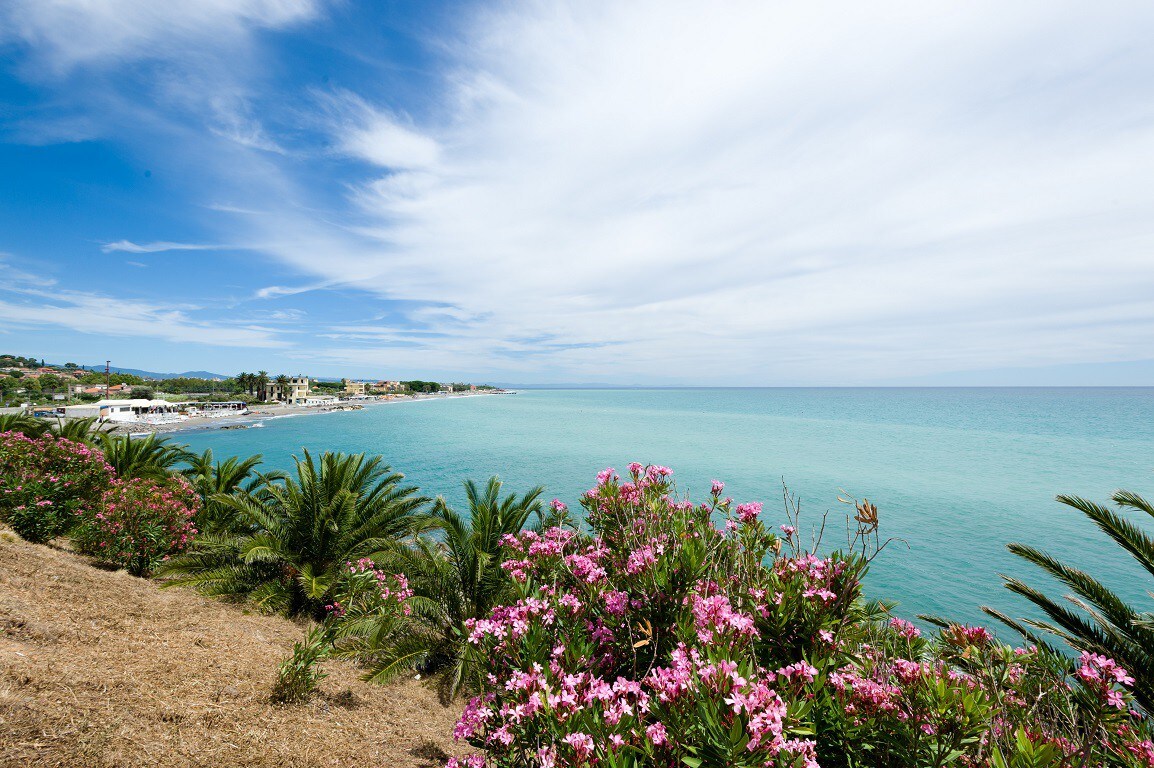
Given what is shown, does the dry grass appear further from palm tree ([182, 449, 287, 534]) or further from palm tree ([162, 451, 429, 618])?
palm tree ([182, 449, 287, 534])

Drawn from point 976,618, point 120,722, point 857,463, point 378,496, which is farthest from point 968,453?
point 120,722

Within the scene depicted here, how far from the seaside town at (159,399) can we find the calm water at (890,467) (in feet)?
38.4

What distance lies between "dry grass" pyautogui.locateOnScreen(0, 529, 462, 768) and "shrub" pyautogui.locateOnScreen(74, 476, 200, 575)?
170cm

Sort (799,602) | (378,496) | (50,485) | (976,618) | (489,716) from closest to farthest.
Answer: (489,716) → (799,602) → (50,485) → (378,496) → (976,618)

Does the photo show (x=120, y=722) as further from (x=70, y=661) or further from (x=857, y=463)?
(x=857, y=463)

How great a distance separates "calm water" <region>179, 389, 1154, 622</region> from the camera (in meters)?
19.2

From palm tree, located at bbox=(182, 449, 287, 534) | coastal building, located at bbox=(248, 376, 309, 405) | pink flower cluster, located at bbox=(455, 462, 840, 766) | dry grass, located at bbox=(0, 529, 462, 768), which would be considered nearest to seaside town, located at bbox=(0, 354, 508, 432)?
coastal building, located at bbox=(248, 376, 309, 405)

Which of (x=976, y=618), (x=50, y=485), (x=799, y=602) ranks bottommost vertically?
(x=976, y=618)

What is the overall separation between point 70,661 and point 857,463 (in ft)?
157

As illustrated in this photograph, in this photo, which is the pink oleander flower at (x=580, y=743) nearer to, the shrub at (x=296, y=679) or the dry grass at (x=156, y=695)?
the dry grass at (x=156, y=695)

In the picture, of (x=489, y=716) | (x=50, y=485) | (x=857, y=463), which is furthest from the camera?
(x=857, y=463)

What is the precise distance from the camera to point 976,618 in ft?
47.4

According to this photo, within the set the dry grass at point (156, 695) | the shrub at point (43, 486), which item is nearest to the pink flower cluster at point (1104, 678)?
the dry grass at point (156, 695)

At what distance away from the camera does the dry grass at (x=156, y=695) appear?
12.0ft
